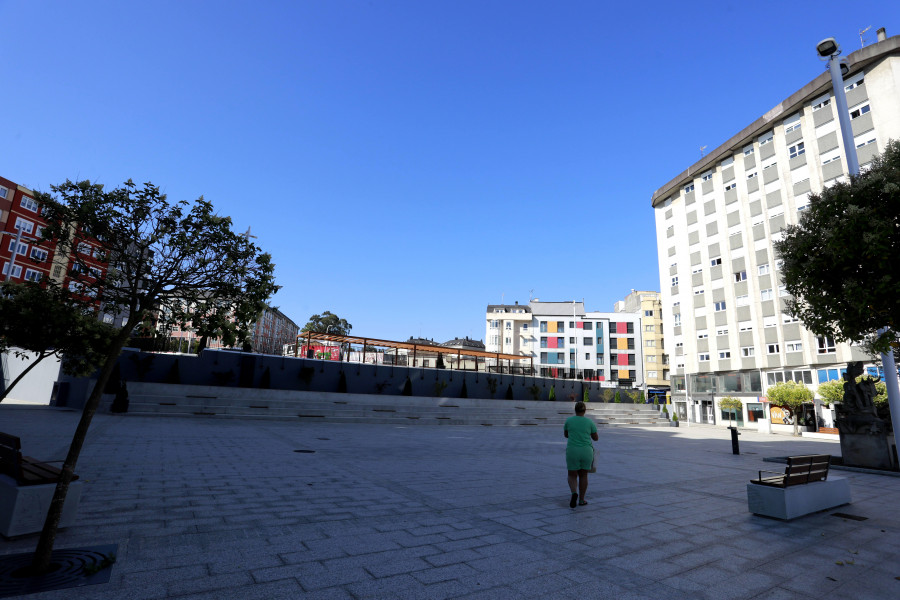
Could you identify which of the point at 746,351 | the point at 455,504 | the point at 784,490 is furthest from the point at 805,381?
the point at 455,504

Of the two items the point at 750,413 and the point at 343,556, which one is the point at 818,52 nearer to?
the point at 343,556

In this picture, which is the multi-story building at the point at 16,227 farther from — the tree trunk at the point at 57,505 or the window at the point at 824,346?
the window at the point at 824,346

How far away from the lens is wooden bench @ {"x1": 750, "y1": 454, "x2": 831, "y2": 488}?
21.0 feet

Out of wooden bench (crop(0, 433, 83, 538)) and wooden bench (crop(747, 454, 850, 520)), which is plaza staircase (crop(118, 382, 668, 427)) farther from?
wooden bench (crop(747, 454, 850, 520))

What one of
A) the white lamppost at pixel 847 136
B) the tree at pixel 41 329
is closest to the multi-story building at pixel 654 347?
the white lamppost at pixel 847 136

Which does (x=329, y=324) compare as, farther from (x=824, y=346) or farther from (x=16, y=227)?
(x=824, y=346)

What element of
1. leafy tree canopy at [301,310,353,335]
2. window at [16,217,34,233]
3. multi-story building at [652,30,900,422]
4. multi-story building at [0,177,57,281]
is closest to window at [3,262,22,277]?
multi-story building at [0,177,57,281]

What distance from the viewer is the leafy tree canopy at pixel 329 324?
80.0 meters

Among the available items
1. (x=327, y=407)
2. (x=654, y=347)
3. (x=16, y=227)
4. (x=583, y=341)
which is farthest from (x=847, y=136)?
(x=16, y=227)

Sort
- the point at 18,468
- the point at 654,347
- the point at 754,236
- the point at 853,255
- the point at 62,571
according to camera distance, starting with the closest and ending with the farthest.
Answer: the point at 62,571
the point at 18,468
the point at 853,255
the point at 754,236
the point at 654,347

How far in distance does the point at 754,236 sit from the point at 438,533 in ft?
152

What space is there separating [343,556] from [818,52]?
16052 mm

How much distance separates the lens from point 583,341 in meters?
73.1

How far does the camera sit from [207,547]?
4.29 m
